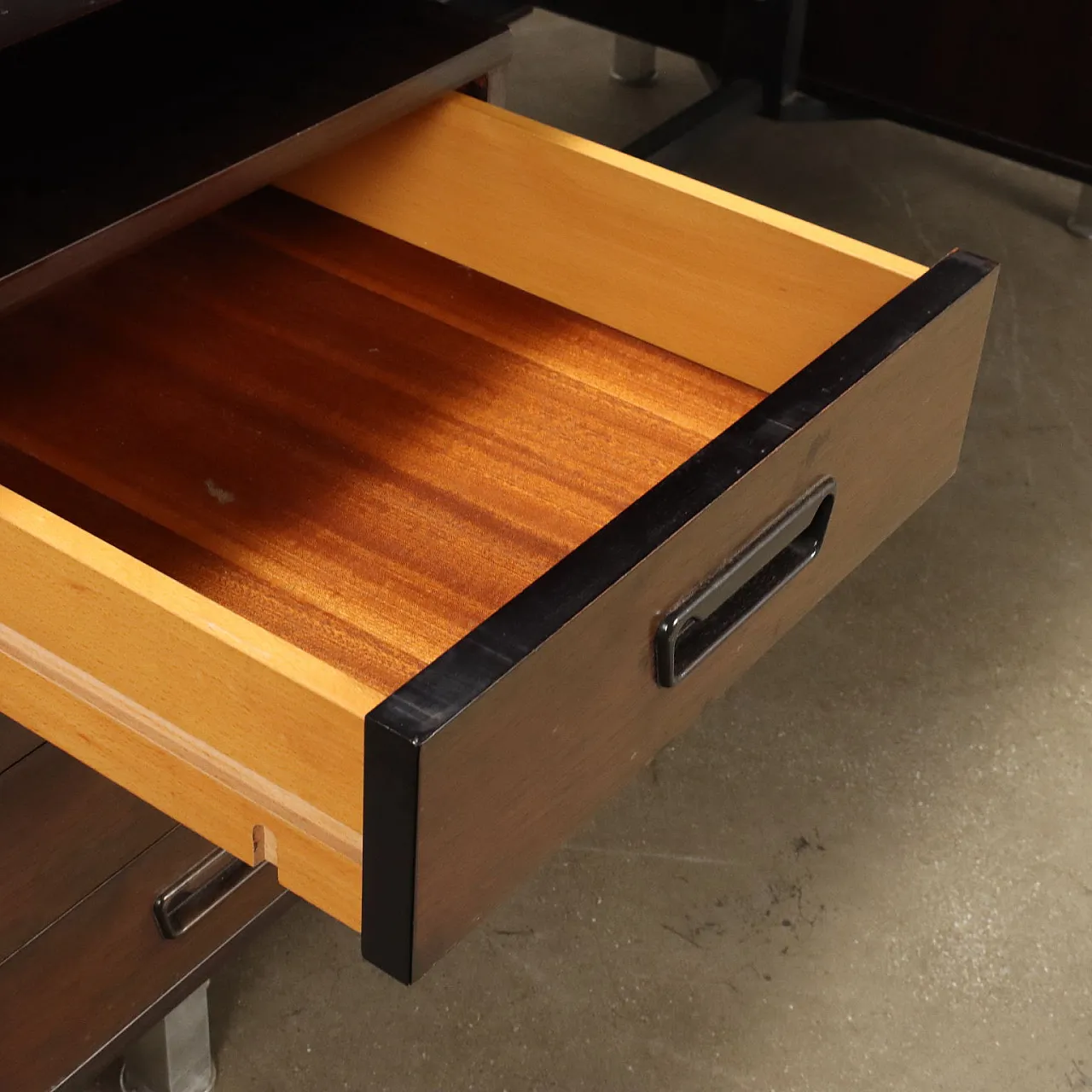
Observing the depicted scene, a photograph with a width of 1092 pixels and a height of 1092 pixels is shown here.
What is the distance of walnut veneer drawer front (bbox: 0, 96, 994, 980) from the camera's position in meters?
0.53

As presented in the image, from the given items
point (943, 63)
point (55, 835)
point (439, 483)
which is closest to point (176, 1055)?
point (55, 835)

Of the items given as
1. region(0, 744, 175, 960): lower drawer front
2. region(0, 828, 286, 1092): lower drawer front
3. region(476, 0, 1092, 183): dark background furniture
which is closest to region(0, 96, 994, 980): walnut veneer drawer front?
region(0, 744, 175, 960): lower drawer front

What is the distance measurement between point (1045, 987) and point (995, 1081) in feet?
0.31

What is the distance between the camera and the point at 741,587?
0.66m

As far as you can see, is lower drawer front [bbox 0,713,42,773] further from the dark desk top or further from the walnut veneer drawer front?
the dark desk top

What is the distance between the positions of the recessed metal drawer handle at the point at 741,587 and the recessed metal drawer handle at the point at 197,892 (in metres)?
0.38

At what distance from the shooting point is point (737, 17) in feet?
5.10

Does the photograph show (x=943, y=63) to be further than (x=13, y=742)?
Yes

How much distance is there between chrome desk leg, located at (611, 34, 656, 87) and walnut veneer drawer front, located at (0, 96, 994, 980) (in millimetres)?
1306

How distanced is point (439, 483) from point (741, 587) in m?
0.19

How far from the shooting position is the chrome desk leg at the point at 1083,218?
1959mm

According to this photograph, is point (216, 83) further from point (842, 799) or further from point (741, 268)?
point (842, 799)

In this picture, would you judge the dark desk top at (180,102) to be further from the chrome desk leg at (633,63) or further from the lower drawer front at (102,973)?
the chrome desk leg at (633,63)

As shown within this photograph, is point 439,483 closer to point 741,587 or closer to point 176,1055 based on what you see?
point 741,587
